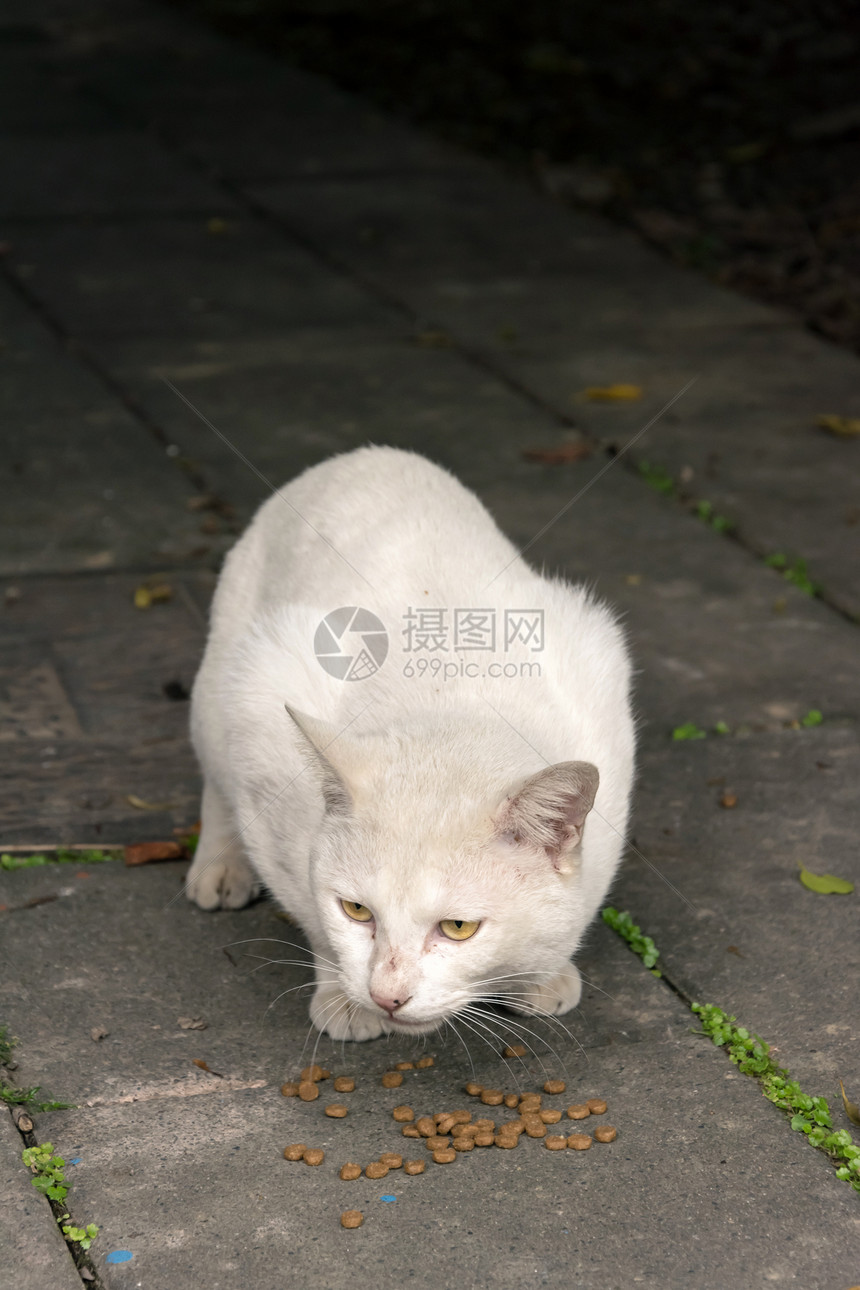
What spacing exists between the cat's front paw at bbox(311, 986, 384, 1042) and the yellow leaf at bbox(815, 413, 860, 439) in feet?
13.5

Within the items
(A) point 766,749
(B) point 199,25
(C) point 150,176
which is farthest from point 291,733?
(B) point 199,25

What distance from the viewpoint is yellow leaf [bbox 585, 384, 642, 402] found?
6.76 metres

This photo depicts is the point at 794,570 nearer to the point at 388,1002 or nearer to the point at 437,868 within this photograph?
the point at 437,868

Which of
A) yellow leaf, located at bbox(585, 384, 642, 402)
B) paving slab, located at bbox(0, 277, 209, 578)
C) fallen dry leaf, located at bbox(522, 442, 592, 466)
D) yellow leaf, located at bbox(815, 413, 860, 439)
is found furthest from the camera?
yellow leaf, located at bbox(585, 384, 642, 402)

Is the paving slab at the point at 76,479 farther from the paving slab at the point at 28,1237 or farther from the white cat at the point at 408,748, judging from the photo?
the paving slab at the point at 28,1237

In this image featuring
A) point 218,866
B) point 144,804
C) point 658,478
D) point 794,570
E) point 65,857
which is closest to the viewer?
point 218,866

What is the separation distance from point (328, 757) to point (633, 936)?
42.6 inches

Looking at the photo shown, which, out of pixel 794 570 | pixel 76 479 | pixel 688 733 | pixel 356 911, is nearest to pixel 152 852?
pixel 356 911

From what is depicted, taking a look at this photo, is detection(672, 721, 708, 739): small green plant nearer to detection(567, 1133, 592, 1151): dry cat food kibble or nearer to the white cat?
the white cat

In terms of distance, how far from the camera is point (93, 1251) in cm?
262

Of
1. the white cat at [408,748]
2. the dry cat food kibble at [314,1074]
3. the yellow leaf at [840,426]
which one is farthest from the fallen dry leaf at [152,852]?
the yellow leaf at [840,426]

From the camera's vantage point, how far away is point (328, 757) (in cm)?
287

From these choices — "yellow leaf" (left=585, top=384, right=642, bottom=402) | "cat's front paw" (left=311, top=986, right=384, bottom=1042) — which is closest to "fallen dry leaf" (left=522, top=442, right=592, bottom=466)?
"yellow leaf" (left=585, top=384, right=642, bottom=402)

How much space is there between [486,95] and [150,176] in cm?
328
